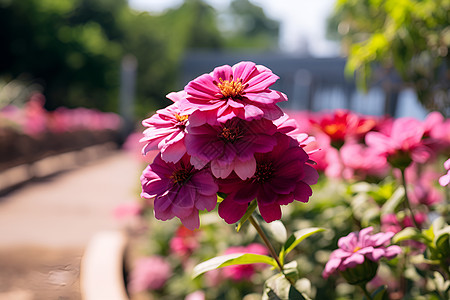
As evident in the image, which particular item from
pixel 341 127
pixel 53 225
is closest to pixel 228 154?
pixel 341 127

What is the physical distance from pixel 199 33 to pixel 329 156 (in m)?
34.2

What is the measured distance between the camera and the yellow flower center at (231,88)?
0.77 m

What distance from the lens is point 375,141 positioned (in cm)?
118

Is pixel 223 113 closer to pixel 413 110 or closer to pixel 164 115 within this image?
pixel 164 115

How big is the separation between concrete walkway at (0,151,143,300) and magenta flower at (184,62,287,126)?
1.33 metres

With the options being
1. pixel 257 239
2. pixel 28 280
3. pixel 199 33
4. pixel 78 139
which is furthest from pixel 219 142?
pixel 199 33

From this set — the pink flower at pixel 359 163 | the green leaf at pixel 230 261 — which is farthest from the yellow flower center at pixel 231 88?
the pink flower at pixel 359 163

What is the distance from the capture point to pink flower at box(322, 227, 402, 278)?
0.90m

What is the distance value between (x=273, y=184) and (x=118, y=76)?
22899mm

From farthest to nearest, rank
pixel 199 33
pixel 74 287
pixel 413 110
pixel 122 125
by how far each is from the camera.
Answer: pixel 199 33 → pixel 122 125 → pixel 413 110 → pixel 74 287

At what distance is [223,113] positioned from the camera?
2.44 ft

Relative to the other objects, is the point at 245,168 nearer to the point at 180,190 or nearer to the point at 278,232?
the point at 180,190

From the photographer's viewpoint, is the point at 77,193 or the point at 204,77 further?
the point at 77,193

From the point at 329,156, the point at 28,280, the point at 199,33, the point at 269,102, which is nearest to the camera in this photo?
the point at 269,102
